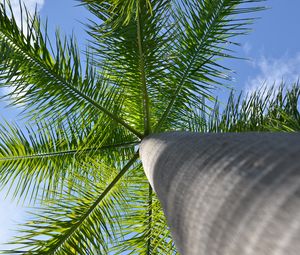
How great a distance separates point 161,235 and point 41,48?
277 cm

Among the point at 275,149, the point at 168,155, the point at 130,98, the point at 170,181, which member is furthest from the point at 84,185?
the point at 275,149

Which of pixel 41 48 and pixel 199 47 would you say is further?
pixel 199 47

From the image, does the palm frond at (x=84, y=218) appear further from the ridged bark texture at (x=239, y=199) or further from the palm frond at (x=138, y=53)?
the ridged bark texture at (x=239, y=199)

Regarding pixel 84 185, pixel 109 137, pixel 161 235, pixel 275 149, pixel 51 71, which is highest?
pixel 51 71

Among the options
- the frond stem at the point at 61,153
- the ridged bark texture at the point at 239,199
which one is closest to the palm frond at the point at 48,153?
the frond stem at the point at 61,153

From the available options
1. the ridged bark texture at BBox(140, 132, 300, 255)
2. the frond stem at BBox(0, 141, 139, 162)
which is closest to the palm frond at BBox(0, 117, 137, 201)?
the frond stem at BBox(0, 141, 139, 162)

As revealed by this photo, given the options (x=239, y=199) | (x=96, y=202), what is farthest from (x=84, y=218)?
(x=239, y=199)

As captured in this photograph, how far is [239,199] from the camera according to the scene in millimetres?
1112

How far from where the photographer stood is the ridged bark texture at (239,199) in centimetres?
91

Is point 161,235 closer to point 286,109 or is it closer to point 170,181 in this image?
point 286,109

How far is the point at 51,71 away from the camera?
16.5ft

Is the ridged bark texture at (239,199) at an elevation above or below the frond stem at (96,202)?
above

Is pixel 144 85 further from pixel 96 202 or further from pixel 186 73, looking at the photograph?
pixel 96 202

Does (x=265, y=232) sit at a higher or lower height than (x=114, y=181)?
higher
